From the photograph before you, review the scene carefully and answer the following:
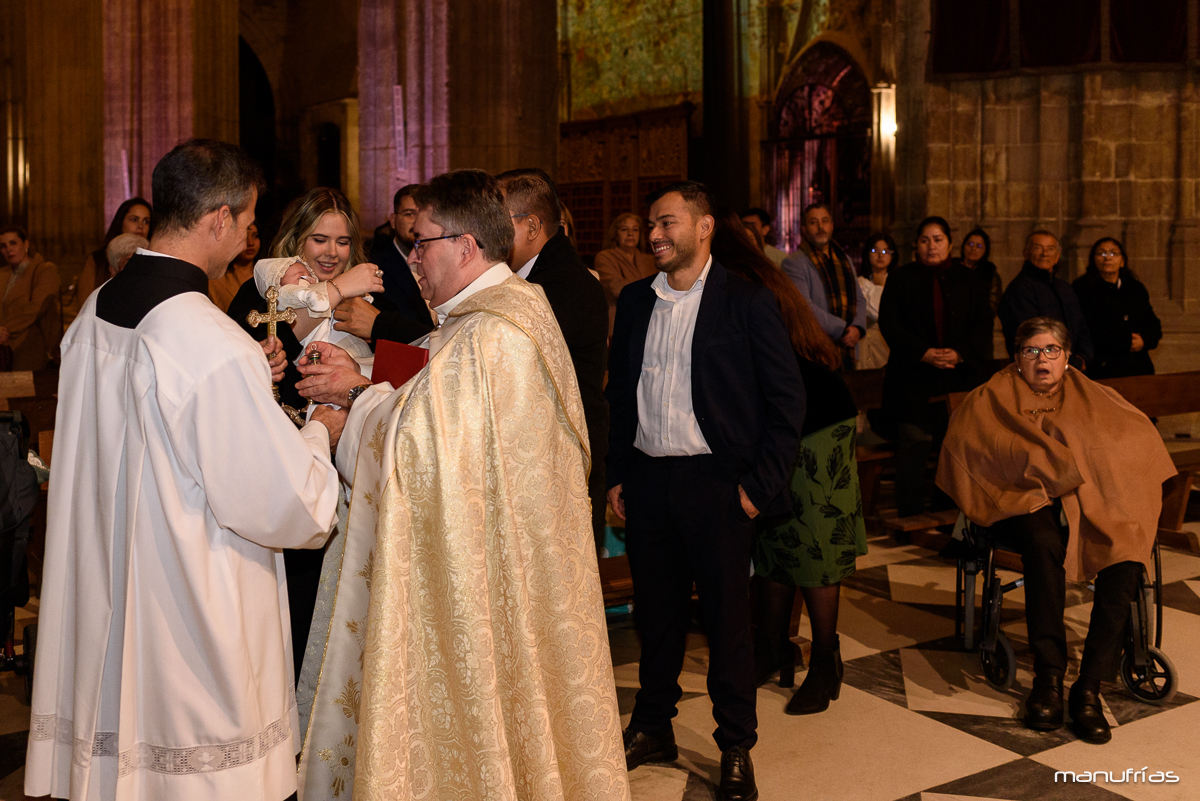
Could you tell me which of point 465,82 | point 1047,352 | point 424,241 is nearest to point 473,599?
point 424,241

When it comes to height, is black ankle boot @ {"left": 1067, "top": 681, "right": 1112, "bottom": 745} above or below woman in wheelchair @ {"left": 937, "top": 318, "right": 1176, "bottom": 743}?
below

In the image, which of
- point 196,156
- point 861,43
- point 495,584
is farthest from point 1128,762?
point 861,43

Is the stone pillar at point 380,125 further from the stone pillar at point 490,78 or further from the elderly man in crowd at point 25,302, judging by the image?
the elderly man in crowd at point 25,302

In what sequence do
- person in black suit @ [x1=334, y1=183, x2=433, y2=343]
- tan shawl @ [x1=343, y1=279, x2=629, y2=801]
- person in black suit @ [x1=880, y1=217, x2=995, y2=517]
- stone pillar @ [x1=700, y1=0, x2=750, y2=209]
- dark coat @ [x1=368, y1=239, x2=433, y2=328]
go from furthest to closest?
stone pillar @ [x1=700, y1=0, x2=750, y2=209], person in black suit @ [x1=880, y1=217, x2=995, y2=517], dark coat @ [x1=368, y1=239, x2=433, y2=328], person in black suit @ [x1=334, y1=183, x2=433, y2=343], tan shawl @ [x1=343, y1=279, x2=629, y2=801]

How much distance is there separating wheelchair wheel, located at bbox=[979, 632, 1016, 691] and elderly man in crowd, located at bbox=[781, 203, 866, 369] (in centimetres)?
242

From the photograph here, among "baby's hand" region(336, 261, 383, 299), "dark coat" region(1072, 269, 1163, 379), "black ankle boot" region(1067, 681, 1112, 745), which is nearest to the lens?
"baby's hand" region(336, 261, 383, 299)

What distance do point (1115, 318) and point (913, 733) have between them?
5017 millimetres

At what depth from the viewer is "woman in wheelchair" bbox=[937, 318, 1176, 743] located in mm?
3578

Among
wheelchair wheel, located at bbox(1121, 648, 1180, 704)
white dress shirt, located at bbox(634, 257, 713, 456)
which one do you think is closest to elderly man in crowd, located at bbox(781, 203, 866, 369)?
wheelchair wheel, located at bbox(1121, 648, 1180, 704)

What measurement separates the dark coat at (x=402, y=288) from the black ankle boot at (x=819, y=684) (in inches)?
69.9

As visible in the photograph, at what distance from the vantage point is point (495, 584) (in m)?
2.35

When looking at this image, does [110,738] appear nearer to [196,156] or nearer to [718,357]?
[196,156]

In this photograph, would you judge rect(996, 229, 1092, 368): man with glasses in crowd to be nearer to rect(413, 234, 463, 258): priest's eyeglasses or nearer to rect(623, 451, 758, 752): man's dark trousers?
rect(623, 451, 758, 752): man's dark trousers

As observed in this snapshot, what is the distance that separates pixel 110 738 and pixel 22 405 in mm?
3009
